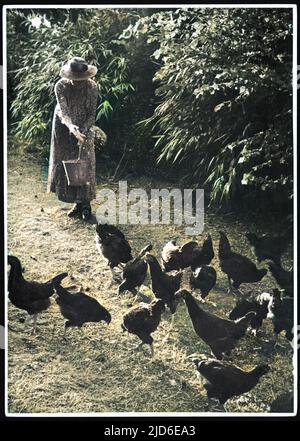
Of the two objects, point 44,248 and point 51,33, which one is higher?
point 51,33

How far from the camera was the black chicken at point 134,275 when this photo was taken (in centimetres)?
448

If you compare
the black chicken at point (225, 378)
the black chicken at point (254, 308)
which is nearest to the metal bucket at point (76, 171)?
the black chicken at point (254, 308)

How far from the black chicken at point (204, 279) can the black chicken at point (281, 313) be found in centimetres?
39

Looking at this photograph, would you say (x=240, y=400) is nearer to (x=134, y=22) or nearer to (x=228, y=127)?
(x=228, y=127)

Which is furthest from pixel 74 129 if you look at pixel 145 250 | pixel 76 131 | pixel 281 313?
pixel 281 313

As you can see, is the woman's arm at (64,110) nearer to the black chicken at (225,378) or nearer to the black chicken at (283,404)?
the black chicken at (225,378)

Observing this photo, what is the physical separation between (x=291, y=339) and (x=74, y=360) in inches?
53.5

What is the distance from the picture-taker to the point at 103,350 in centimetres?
441

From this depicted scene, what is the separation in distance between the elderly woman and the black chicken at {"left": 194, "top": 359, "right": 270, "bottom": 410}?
1.24m

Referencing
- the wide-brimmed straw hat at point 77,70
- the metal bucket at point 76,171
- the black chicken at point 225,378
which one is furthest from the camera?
the metal bucket at point 76,171

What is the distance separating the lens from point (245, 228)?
4559 mm
